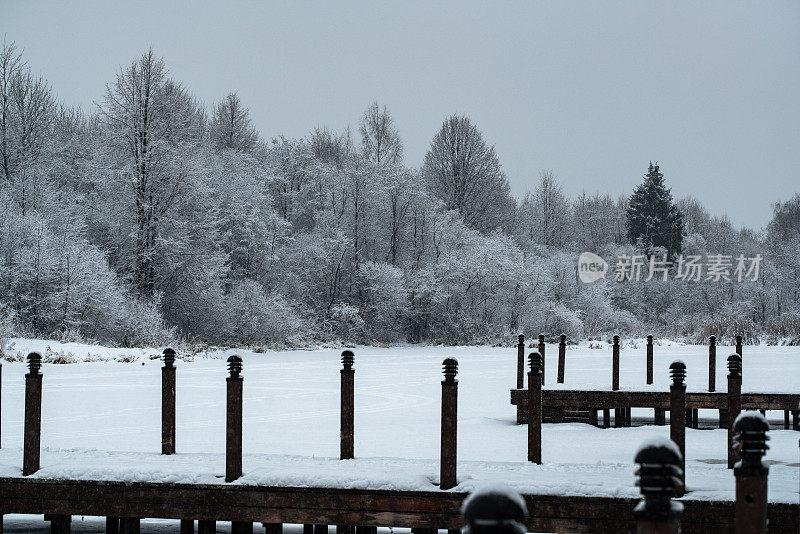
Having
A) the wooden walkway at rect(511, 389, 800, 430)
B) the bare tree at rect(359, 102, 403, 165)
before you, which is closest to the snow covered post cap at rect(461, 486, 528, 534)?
the wooden walkway at rect(511, 389, 800, 430)

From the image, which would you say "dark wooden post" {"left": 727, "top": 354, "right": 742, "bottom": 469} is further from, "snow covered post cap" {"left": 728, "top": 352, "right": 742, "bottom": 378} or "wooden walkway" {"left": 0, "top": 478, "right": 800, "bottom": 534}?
"wooden walkway" {"left": 0, "top": 478, "right": 800, "bottom": 534}

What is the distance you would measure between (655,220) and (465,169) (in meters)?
18.0

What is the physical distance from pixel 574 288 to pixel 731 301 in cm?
1414

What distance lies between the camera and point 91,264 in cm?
2705

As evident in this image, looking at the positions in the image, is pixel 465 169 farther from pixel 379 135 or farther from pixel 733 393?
pixel 733 393

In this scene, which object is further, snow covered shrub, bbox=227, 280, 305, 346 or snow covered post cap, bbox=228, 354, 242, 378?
snow covered shrub, bbox=227, 280, 305, 346

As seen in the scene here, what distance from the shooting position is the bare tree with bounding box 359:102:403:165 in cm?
4694

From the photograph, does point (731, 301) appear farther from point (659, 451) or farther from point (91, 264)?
point (659, 451)

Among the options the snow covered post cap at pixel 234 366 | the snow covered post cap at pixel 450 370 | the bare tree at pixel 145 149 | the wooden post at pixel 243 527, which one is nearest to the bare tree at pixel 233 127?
the bare tree at pixel 145 149

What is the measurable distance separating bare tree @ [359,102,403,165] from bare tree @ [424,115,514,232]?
11.9ft

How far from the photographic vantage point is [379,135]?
1855 inches

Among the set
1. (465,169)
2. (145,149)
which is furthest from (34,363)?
(465,169)

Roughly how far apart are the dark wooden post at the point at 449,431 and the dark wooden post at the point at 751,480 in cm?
237

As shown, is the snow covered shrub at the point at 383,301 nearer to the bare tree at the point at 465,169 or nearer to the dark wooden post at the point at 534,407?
the bare tree at the point at 465,169
